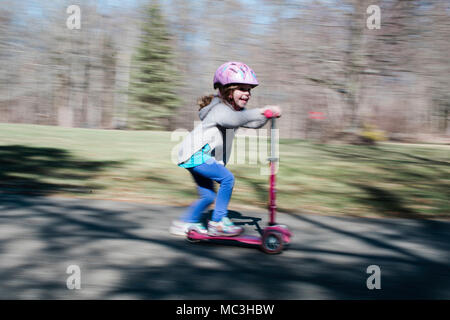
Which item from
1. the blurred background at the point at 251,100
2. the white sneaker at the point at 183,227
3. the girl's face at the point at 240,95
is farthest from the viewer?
the blurred background at the point at 251,100

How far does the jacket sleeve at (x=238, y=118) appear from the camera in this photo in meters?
4.02

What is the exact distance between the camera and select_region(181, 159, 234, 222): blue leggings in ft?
14.1

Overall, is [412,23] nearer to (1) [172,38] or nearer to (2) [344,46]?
(2) [344,46]

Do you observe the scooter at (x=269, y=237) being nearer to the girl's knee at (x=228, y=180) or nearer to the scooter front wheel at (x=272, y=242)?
the scooter front wheel at (x=272, y=242)

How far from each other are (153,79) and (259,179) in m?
17.2

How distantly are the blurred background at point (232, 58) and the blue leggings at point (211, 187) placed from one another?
1279cm

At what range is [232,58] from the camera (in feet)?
62.9

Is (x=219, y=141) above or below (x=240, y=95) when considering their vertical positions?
below

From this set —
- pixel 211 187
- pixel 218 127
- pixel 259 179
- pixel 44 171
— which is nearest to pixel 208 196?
pixel 211 187

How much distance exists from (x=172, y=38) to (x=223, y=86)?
1971 centimetres

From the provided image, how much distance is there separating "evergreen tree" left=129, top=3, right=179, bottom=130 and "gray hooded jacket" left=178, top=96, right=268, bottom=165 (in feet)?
62.8

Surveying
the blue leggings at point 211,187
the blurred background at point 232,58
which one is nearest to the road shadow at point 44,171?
the blue leggings at point 211,187

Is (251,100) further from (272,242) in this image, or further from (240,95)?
(272,242)
